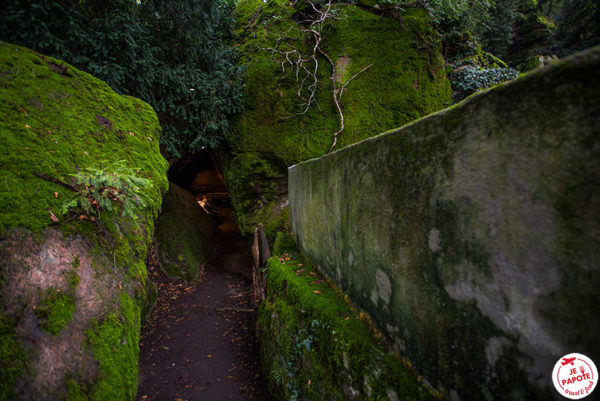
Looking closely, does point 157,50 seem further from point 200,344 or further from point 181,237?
point 200,344

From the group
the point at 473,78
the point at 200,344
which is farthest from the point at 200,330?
the point at 473,78

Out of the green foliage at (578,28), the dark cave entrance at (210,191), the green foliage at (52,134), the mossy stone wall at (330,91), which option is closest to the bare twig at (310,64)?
the mossy stone wall at (330,91)

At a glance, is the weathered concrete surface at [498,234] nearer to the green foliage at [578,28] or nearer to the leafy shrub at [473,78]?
the green foliage at [578,28]

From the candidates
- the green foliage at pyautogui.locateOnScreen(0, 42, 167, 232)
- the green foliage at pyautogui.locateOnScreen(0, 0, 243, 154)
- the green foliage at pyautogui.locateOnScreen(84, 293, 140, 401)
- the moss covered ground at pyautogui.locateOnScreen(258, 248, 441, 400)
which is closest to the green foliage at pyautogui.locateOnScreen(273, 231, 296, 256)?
the moss covered ground at pyautogui.locateOnScreen(258, 248, 441, 400)

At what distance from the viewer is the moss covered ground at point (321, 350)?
1579mm

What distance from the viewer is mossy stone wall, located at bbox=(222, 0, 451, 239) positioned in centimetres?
695

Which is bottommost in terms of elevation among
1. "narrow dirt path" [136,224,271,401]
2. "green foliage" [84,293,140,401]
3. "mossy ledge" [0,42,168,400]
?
"narrow dirt path" [136,224,271,401]

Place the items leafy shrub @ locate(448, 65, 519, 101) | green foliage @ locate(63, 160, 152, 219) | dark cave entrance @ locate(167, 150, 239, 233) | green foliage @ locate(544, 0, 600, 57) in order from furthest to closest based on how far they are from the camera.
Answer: dark cave entrance @ locate(167, 150, 239, 233) → leafy shrub @ locate(448, 65, 519, 101) → green foliage @ locate(544, 0, 600, 57) → green foliage @ locate(63, 160, 152, 219)

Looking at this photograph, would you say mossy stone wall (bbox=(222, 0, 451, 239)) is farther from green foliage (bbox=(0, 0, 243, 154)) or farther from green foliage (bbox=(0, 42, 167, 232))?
green foliage (bbox=(0, 42, 167, 232))

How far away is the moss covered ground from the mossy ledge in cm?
151

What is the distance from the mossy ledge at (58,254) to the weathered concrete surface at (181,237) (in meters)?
4.28

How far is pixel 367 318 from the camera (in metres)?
2.02

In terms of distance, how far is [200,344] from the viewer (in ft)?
15.4

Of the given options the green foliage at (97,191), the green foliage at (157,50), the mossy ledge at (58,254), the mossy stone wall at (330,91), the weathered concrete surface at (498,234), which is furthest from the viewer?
the mossy stone wall at (330,91)
